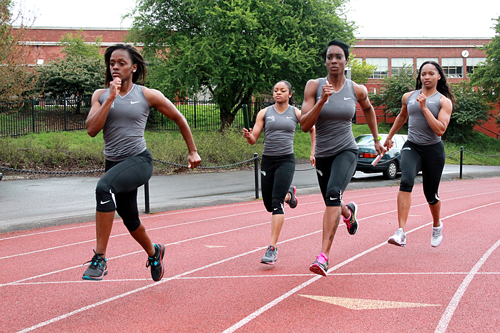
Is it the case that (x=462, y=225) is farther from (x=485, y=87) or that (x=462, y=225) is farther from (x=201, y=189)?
(x=485, y=87)

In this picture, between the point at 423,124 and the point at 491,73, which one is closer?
the point at 423,124

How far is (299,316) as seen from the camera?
3660mm

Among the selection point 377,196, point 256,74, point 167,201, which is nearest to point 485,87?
point 256,74

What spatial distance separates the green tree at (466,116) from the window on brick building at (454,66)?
29104 millimetres

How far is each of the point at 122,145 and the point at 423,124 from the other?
347cm

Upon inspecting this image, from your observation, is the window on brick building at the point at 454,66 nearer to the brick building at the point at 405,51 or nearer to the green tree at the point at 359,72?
the brick building at the point at 405,51

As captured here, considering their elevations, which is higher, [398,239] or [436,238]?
[398,239]

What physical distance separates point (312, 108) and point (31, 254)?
160 inches

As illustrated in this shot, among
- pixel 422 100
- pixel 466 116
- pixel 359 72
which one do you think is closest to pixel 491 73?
pixel 466 116

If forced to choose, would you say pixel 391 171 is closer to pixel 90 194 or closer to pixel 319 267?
pixel 90 194

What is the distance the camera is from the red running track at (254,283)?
11.8 feet

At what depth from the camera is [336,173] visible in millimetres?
4797

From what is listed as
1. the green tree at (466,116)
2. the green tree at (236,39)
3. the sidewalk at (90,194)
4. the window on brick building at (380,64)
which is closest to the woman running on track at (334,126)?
the sidewalk at (90,194)

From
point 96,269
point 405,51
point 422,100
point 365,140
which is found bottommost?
point 96,269
